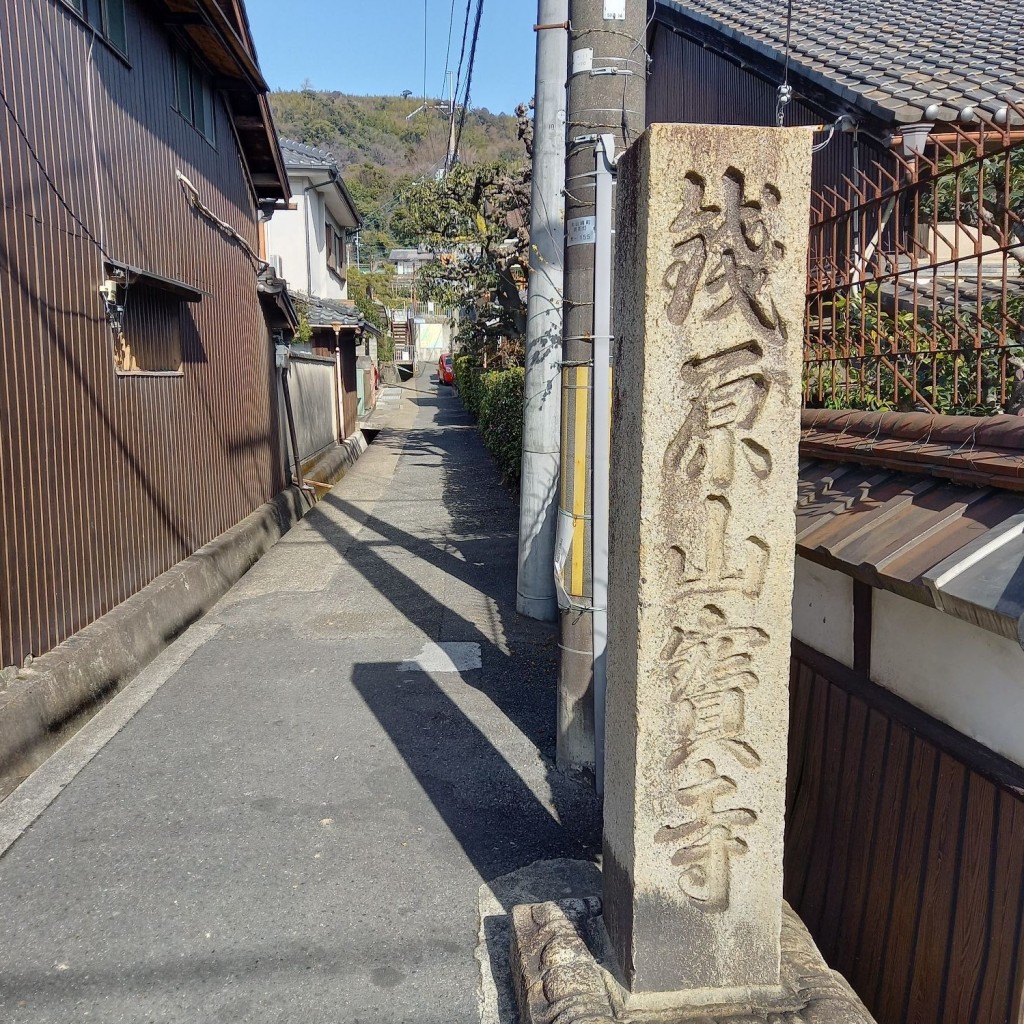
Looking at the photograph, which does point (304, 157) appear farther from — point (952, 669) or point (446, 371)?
point (446, 371)

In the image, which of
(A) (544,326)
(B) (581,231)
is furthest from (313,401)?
(B) (581,231)

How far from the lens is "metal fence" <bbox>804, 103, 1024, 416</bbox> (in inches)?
128

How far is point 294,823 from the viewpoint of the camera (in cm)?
464

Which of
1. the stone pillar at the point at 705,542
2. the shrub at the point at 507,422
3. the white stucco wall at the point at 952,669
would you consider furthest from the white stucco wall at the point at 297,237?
the stone pillar at the point at 705,542

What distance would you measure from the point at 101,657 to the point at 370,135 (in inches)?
3582

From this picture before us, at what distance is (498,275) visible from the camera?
51.7ft

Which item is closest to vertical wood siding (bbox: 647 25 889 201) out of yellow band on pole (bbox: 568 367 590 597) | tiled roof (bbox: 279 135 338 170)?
yellow band on pole (bbox: 568 367 590 597)

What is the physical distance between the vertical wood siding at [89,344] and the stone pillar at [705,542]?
13.1ft

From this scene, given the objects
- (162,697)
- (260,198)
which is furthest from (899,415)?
(260,198)

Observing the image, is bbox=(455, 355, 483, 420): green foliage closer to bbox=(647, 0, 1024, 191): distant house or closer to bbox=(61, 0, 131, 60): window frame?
bbox=(647, 0, 1024, 191): distant house

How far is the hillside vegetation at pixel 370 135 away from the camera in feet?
240

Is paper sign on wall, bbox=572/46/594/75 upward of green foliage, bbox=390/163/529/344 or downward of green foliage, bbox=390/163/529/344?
downward

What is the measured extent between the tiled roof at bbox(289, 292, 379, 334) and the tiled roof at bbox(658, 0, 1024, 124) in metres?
10.1

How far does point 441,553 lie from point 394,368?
45.7 m
